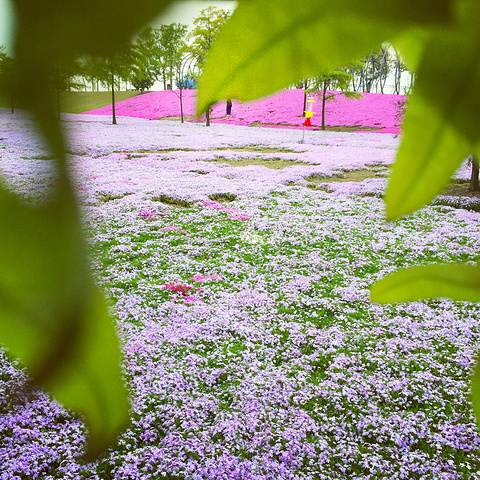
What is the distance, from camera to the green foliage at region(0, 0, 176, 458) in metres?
0.13

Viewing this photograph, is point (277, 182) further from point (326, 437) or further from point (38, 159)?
point (38, 159)

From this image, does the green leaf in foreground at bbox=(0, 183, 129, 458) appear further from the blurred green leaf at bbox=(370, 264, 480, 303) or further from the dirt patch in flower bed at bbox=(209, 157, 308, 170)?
the dirt patch in flower bed at bbox=(209, 157, 308, 170)

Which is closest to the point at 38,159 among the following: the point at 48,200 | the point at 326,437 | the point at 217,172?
the point at 48,200

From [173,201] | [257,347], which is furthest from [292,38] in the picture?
[173,201]

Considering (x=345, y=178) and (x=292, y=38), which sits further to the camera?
(x=345, y=178)

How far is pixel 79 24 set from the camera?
129 millimetres

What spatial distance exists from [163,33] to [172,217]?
6374 mm

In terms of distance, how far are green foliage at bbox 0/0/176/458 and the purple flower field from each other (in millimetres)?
11

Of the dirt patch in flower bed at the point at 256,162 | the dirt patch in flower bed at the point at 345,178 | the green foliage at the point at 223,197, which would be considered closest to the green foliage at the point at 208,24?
the green foliage at the point at 223,197

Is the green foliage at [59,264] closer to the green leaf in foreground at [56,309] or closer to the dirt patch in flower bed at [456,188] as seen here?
the green leaf in foreground at [56,309]

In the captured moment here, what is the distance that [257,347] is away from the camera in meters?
3.25

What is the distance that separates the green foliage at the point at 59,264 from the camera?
13 centimetres

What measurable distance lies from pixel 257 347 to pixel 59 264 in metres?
3.24

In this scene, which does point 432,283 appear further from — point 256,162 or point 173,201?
point 256,162
